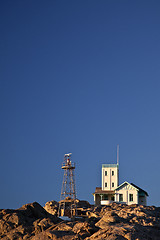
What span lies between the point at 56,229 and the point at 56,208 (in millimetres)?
43502

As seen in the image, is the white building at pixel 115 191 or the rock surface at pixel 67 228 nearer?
the rock surface at pixel 67 228

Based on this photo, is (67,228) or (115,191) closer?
(67,228)

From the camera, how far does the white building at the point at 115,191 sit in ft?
241

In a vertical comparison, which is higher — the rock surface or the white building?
the white building

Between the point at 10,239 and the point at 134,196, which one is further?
the point at 134,196

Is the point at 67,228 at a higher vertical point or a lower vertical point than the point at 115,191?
lower

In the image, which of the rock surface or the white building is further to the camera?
the white building

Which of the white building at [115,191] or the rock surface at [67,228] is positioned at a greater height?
the white building at [115,191]

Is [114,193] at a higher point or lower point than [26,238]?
higher

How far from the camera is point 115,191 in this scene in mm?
74375

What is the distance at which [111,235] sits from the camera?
17.3 meters

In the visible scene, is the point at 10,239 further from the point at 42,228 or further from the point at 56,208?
the point at 56,208

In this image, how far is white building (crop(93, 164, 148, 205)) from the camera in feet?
241

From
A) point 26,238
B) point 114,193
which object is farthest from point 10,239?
point 114,193
